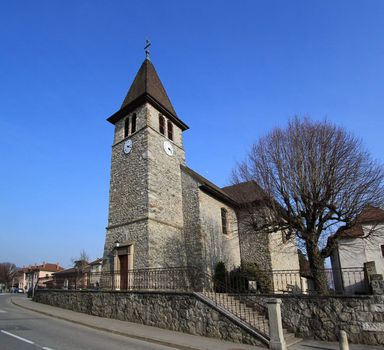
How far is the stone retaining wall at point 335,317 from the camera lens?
29.3ft

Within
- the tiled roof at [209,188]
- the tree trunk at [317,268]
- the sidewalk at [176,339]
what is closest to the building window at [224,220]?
the tiled roof at [209,188]

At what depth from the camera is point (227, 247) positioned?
828 inches

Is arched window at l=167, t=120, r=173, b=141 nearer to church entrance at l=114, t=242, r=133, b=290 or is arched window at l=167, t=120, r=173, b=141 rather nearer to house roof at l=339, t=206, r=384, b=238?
church entrance at l=114, t=242, r=133, b=290

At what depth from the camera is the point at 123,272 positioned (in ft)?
55.2

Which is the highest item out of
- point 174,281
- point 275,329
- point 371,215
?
point 371,215

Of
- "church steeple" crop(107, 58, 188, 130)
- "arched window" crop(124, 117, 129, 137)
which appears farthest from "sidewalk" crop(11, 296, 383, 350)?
"church steeple" crop(107, 58, 188, 130)

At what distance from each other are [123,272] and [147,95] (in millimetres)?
11115

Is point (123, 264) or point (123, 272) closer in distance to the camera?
point (123, 272)

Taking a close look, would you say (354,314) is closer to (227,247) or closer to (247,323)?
(247,323)

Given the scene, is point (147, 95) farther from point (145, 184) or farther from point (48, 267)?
point (48, 267)

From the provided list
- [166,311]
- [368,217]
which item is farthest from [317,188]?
[166,311]

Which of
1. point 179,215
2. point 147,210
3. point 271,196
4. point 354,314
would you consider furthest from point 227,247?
point 354,314

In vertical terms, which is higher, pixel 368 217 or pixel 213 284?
pixel 368 217

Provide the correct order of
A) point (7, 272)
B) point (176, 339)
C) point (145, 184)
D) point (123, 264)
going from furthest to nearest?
point (7, 272) < point (145, 184) < point (123, 264) < point (176, 339)
